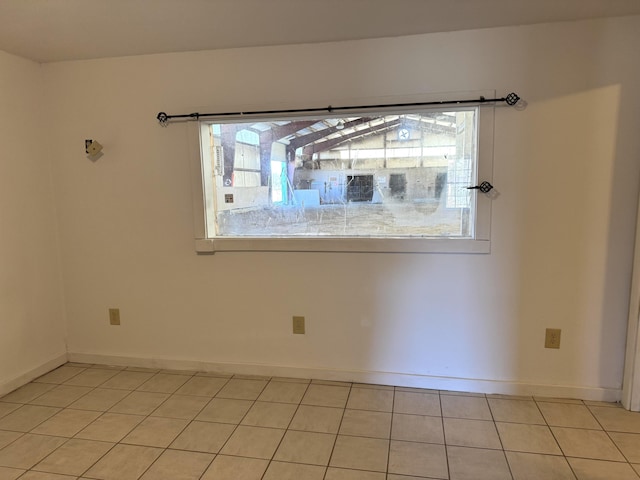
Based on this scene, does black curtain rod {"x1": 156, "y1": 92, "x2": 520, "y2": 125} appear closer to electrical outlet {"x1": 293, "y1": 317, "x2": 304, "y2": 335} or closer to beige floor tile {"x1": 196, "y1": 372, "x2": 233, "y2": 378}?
electrical outlet {"x1": 293, "y1": 317, "x2": 304, "y2": 335}

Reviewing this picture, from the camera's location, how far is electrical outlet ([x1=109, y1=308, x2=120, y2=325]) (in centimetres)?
279

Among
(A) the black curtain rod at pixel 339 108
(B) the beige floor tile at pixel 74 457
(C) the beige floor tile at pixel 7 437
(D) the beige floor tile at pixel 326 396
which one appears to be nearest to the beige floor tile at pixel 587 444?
(D) the beige floor tile at pixel 326 396

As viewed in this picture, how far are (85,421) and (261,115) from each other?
76.9 inches

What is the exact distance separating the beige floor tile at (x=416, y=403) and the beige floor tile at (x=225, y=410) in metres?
0.84

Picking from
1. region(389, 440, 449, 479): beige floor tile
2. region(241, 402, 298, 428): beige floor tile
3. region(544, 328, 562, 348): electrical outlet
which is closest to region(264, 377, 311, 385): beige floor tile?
region(241, 402, 298, 428): beige floor tile

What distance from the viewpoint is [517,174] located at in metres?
2.18

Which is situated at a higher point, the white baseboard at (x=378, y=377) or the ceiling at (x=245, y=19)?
the ceiling at (x=245, y=19)

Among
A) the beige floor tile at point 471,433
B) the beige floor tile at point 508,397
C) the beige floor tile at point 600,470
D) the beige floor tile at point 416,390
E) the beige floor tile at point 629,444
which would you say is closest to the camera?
the beige floor tile at point 600,470

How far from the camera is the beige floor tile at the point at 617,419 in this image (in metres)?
1.99

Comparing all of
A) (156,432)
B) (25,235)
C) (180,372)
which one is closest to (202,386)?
(180,372)

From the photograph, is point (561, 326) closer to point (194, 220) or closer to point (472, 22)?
point (472, 22)

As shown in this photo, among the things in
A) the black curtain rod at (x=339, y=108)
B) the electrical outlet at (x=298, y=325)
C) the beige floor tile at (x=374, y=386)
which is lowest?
the beige floor tile at (x=374, y=386)

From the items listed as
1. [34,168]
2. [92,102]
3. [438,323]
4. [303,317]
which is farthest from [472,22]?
[34,168]

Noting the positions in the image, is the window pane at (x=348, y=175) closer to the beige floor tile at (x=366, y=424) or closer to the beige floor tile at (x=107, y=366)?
the beige floor tile at (x=366, y=424)
